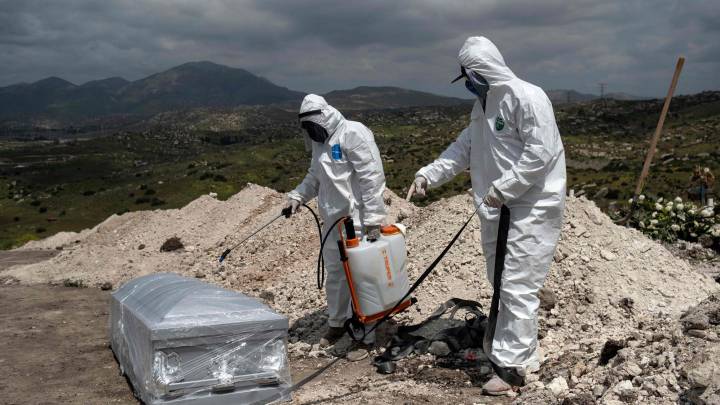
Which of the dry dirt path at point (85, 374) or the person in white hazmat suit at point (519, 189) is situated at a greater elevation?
the person in white hazmat suit at point (519, 189)

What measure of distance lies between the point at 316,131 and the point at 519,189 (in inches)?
85.6

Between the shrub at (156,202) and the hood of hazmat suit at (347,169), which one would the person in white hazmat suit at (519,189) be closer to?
the hood of hazmat suit at (347,169)

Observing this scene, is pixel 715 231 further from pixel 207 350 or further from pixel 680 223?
pixel 207 350

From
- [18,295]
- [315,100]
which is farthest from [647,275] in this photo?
[18,295]

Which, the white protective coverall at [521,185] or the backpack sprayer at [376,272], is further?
the backpack sprayer at [376,272]

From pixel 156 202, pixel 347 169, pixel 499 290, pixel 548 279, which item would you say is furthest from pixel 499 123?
pixel 156 202

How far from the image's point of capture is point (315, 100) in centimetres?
590

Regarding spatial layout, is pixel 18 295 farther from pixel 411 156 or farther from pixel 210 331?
pixel 411 156

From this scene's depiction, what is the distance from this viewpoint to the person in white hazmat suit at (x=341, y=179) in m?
5.72

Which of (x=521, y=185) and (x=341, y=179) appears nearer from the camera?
(x=521, y=185)

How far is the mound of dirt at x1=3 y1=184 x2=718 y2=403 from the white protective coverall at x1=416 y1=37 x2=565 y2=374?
0.36m

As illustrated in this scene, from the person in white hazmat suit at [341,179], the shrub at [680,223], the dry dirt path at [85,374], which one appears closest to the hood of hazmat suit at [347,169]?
the person in white hazmat suit at [341,179]

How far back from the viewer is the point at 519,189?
4406mm

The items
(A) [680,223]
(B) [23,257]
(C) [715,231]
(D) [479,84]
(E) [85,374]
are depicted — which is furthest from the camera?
(B) [23,257]
